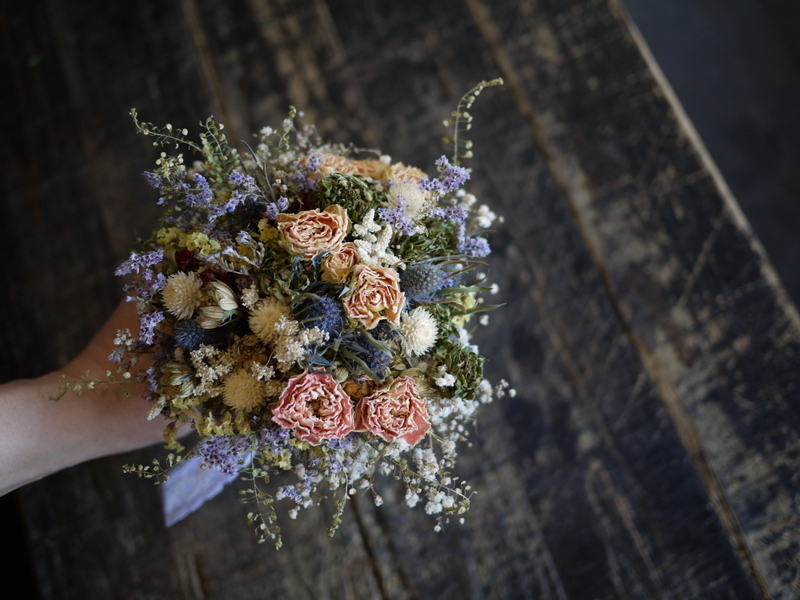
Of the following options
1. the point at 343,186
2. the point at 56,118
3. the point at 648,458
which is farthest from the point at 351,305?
the point at 56,118

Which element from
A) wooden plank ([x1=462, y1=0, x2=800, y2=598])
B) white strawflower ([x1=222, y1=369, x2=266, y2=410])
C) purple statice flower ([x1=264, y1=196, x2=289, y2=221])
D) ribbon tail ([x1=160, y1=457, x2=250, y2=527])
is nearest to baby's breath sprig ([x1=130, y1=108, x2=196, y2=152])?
purple statice flower ([x1=264, y1=196, x2=289, y2=221])

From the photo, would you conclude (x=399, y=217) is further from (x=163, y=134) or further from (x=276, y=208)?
(x=163, y=134)

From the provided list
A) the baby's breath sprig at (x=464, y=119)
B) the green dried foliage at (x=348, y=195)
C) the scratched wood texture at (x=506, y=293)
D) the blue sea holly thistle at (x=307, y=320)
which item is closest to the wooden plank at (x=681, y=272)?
the scratched wood texture at (x=506, y=293)

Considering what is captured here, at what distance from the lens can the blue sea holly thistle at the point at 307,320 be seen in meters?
0.91

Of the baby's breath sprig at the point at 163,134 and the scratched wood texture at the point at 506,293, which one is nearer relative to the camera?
the baby's breath sprig at the point at 163,134

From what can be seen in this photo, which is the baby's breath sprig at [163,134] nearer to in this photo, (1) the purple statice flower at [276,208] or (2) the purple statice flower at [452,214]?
(1) the purple statice flower at [276,208]

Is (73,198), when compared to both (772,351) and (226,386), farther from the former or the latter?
(772,351)

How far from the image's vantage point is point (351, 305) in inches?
35.3

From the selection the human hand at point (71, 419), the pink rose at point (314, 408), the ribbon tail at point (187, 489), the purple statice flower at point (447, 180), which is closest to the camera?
the pink rose at point (314, 408)

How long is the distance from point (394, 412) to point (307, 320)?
205 millimetres

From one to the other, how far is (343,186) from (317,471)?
513 mm

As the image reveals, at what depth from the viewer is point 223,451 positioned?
0.98m

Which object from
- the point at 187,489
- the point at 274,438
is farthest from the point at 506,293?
the point at 187,489

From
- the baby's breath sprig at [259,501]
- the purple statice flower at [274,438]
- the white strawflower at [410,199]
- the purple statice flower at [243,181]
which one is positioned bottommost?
the baby's breath sprig at [259,501]
